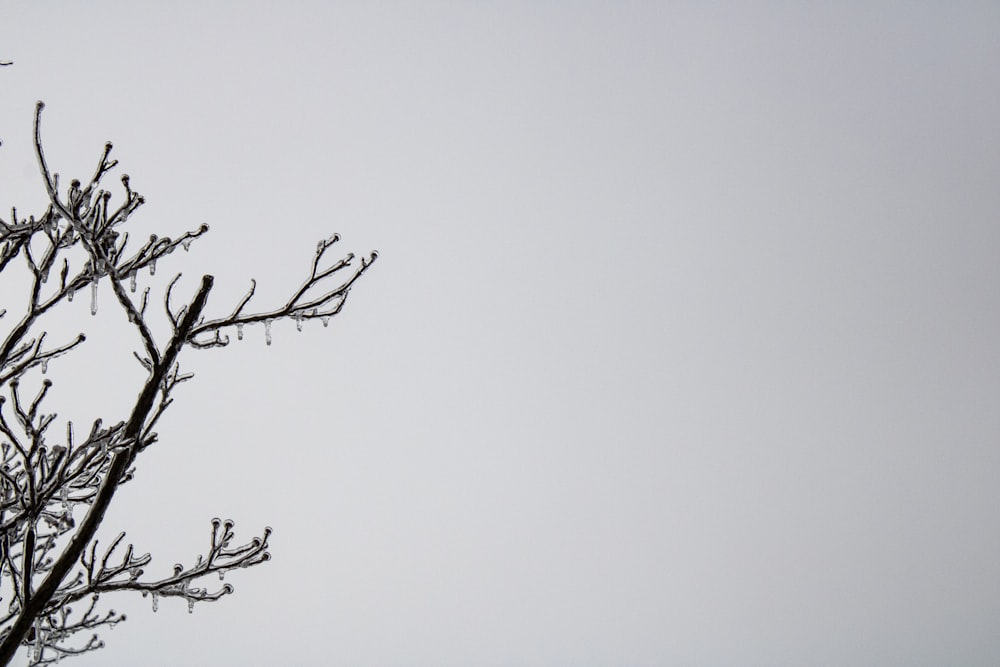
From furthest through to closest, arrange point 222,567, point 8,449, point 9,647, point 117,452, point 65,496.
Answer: point 8,449
point 222,567
point 65,496
point 117,452
point 9,647

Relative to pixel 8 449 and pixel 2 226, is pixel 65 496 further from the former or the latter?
pixel 8 449

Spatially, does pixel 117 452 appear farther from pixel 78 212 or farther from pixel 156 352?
pixel 78 212

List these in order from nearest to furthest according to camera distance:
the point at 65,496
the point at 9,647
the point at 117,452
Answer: the point at 9,647 < the point at 117,452 < the point at 65,496

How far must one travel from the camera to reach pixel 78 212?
2.99 metres

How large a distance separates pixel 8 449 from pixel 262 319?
278cm

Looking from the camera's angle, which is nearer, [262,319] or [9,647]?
[9,647]

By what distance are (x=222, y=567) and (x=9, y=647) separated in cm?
87

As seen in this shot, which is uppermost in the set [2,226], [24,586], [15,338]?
[2,226]

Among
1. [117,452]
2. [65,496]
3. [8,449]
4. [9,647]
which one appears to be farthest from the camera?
[8,449]

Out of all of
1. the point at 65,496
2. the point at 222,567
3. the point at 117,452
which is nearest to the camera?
the point at 117,452

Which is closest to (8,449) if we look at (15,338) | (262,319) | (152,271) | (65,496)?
(15,338)

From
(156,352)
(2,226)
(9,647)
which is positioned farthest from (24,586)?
(2,226)

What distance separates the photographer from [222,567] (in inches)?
129

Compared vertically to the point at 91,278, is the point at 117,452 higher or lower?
lower
